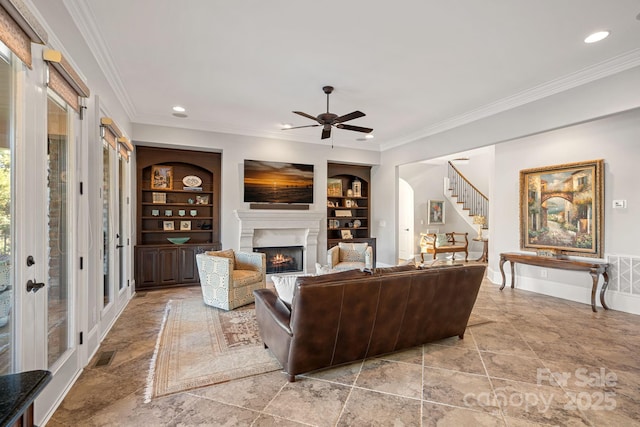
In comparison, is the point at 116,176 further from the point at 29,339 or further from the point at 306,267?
the point at 306,267

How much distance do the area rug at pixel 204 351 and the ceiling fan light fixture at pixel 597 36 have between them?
413 cm

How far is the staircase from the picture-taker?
30.7 feet

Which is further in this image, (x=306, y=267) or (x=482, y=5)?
(x=306, y=267)

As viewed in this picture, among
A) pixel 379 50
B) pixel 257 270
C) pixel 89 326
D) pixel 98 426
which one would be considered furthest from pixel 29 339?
pixel 379 50

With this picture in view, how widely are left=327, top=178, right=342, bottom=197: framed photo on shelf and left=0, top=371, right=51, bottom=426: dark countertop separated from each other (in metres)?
6.33

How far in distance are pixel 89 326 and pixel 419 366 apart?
2972 millimetres

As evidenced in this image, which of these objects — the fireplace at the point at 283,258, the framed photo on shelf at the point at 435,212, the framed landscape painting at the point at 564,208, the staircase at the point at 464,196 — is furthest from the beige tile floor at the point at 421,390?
the staircase at the point at 464,196

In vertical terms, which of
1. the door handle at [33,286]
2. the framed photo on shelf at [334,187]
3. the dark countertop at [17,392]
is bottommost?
the dark countertop at [17,392]

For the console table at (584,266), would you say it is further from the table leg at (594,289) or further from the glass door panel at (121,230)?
the glass door panel at (121,230)

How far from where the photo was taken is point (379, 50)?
10.2 ft

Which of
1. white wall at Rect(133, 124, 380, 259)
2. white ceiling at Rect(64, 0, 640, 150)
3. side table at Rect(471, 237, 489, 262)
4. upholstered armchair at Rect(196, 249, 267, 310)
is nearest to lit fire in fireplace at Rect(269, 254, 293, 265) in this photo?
white wall at Rect(133, 124, 380, 259)

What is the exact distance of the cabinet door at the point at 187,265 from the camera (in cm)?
554

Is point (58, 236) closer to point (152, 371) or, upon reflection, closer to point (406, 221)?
point (152, 371)

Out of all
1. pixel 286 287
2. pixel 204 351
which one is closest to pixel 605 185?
pixel 286 287
